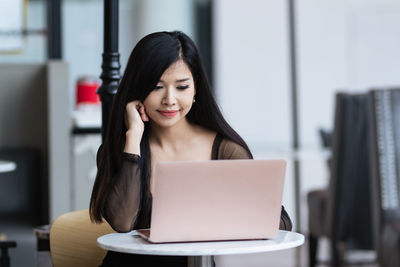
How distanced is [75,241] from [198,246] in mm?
603

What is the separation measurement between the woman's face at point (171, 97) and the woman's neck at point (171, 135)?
2.4 inches

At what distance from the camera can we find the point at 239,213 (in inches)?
58.0

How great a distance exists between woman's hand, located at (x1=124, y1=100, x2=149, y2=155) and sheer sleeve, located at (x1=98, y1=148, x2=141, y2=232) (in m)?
0.02

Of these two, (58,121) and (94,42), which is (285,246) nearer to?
(58,121)

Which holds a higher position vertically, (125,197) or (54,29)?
(54,29)

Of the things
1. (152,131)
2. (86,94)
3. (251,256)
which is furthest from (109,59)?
(251,256)

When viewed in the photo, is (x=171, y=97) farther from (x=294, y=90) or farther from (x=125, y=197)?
(x=294, y=90)

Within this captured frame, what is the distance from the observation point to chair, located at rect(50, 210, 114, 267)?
190cm

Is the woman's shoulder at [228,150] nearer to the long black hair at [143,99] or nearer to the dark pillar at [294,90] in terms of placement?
the long black hair at [143,99]

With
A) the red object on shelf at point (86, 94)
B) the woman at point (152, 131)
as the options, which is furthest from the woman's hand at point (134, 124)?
the red object on shelf at point (86, 94)

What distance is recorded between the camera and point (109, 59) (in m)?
2.16

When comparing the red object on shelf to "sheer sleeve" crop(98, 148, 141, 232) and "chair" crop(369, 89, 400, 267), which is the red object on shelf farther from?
"sheer sleeve" crop(98, 148, 141, 232)

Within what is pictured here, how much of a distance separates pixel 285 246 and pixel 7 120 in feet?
10.2

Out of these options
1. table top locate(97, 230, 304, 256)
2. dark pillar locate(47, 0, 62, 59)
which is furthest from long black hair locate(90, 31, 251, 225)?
dark pillar locate(47, 0, 62, 59)
